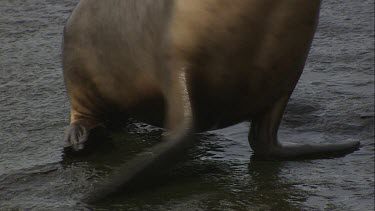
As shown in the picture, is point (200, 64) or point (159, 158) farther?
point (200, 64)

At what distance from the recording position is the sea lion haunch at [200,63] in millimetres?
4441

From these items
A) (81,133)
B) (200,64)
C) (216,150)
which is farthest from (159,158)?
(81,133)

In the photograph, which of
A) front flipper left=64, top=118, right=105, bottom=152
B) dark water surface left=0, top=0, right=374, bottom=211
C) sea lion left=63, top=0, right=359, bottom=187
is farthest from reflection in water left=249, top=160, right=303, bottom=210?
front flipper left=64, top=118, right=105, bottom=152

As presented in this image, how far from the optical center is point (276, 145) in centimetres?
486

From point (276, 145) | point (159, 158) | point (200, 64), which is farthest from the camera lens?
point (276, 145)

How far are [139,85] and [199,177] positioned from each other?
0.58 m

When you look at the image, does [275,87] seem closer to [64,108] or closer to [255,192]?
[255,192]

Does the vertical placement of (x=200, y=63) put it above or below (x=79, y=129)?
above

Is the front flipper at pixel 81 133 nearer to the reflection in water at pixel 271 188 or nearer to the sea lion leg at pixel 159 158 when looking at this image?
the sea lion leg at pixel 159 158

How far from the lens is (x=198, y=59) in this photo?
4.48m

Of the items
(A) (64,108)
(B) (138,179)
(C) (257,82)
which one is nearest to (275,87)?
(C) (257,82)

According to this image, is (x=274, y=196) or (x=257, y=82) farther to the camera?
(x=257, y=82)

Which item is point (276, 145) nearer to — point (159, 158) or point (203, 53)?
point (203, 53)

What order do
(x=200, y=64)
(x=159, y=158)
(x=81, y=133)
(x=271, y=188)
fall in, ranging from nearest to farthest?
(x=159, y=158), (x=271, y=188), (x=200, y=64), (x=81, y=133)
